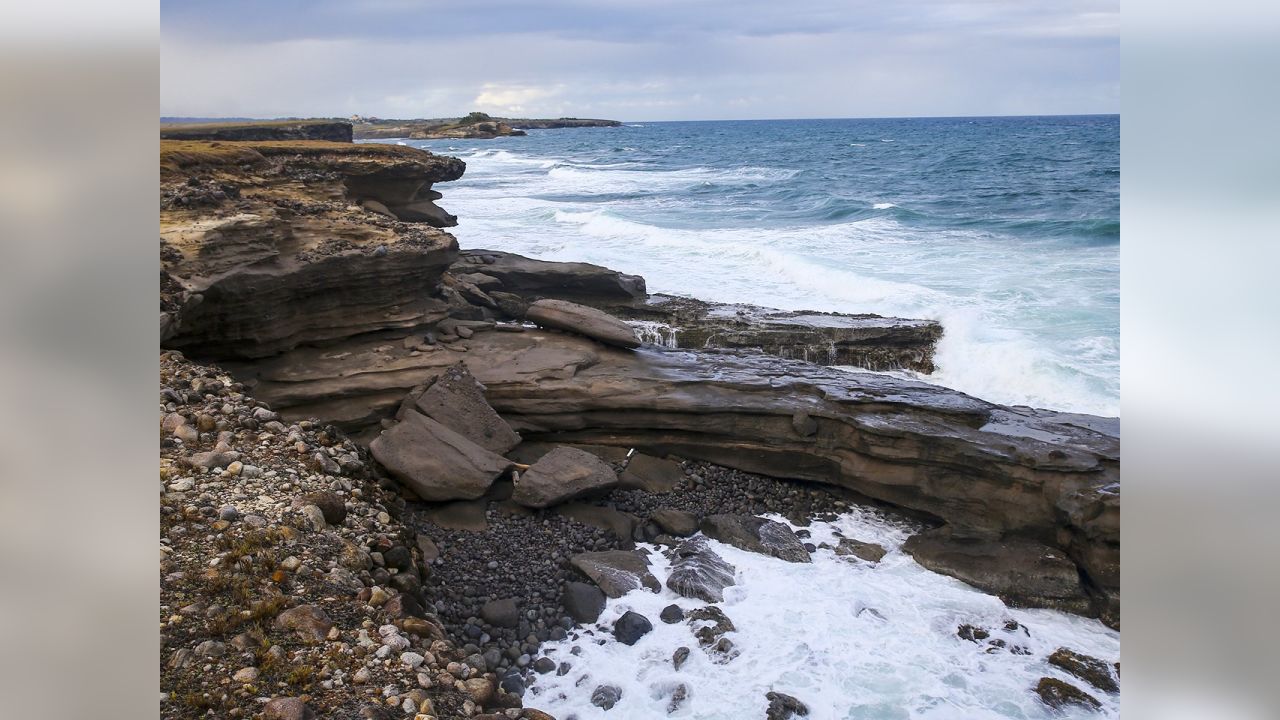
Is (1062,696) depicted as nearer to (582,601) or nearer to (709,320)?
(582,601)

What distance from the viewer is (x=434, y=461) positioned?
27.3ft

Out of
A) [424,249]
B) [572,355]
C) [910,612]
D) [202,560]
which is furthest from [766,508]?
[202,560]

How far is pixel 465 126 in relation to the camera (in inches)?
3969

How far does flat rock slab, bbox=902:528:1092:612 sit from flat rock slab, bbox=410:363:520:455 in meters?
4.33

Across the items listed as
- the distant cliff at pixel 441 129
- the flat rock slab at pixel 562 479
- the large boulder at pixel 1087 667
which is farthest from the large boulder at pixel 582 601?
the distant cliff at pixel 441 129

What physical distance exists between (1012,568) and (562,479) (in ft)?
14.1

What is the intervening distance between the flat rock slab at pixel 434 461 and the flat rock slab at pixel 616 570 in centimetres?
135

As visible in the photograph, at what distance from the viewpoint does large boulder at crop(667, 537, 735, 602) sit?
745 cm

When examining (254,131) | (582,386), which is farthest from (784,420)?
(254,131)

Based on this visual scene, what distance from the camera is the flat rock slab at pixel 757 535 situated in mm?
8219

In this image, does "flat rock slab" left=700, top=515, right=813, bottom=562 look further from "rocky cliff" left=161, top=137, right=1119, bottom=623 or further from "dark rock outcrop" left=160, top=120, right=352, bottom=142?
"dark rock outcrop" left=160, top=120, right=352, bottom=142

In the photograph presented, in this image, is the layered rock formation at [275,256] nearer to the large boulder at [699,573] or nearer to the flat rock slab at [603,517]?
the flat rock slab at [603,517]
